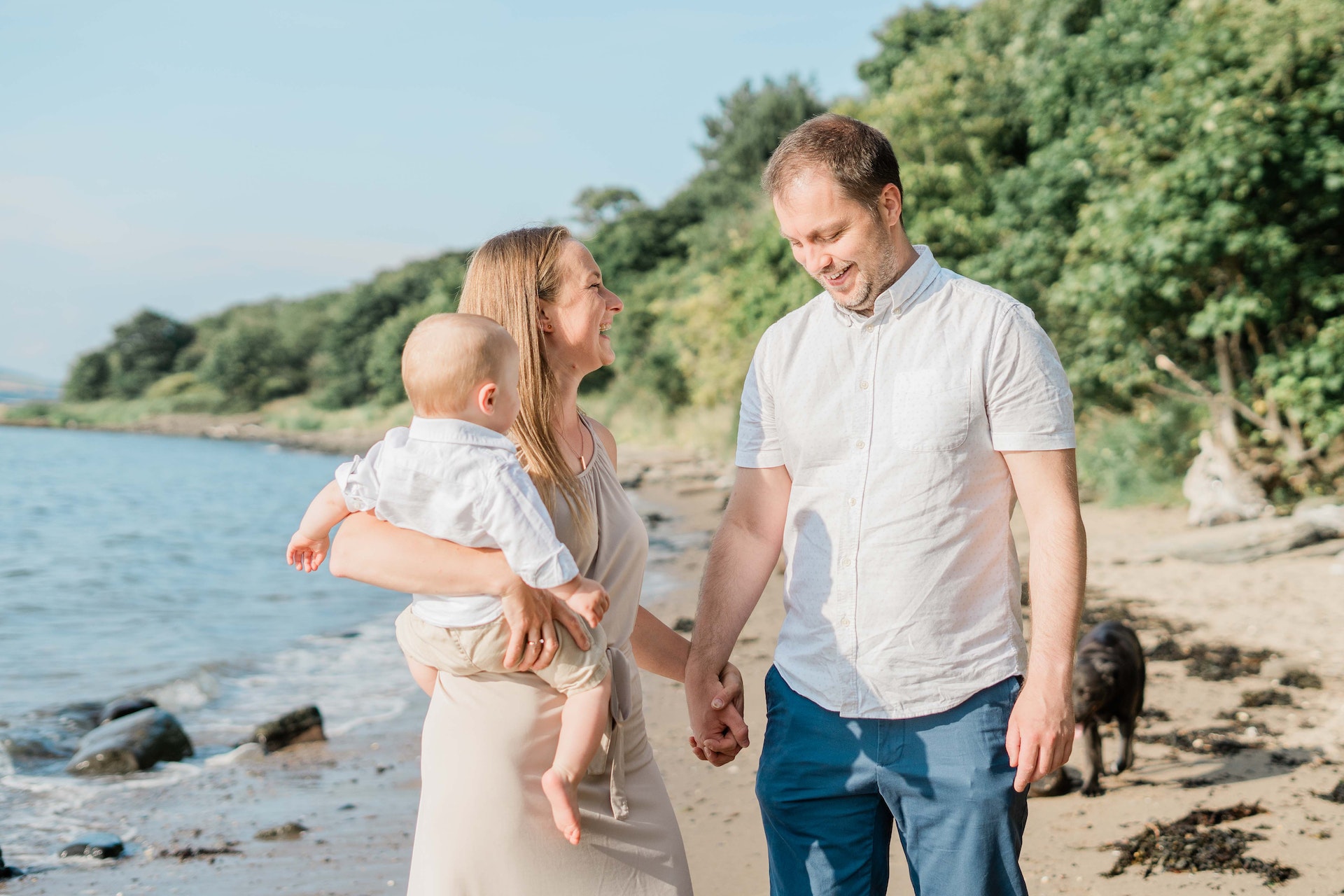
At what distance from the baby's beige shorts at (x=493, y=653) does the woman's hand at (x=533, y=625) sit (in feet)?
0.06

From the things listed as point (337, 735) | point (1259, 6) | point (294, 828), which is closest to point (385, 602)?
point (337, 735)

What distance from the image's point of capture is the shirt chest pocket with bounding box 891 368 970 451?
226 centimetres

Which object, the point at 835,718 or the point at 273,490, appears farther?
the point at 273,490

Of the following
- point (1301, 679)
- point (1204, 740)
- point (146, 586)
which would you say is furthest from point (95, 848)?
point (146, 586)

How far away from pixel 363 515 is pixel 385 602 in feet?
43.6

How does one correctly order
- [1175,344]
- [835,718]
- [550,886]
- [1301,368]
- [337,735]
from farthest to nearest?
[1175,344], [1301,368], [337,735], [835,718], [550,886]

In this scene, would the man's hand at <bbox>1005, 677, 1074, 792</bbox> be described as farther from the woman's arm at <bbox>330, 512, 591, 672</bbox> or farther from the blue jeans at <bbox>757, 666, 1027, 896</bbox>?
the woman's arm at <bbox>330, 512, 591, 672</bbox>

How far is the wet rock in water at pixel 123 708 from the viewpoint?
8844 mm

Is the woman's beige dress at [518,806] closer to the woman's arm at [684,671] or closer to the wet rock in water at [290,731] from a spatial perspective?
the woman's arm at [684,671]

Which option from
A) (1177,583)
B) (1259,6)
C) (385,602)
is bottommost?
(385,602)

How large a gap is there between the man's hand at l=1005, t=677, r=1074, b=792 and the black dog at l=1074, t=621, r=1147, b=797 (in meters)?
2.96

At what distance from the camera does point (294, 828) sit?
5922mm

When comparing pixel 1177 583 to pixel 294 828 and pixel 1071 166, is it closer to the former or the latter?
pixel 1071 166

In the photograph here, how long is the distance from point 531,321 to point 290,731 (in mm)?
6516
